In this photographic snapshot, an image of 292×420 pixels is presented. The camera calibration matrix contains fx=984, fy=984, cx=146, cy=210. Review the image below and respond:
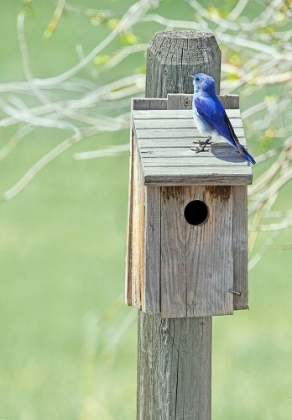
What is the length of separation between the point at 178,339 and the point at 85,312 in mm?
5573

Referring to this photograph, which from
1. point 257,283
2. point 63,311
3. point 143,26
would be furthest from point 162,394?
point 143,26

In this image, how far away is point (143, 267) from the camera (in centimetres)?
321

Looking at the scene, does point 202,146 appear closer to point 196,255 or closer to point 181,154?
point 181,154

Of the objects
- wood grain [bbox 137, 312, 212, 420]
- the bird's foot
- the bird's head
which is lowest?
wood grain [bbox 137, 312, 212, 420]

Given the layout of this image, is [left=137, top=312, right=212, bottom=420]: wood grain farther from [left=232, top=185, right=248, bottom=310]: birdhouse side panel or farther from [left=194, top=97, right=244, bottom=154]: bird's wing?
[left=194, top=97, right=244, bottom=154]: bird's wing

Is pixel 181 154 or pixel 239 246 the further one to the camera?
pixel 239 246

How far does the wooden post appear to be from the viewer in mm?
3322

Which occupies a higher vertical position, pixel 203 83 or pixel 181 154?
pixel 203 83

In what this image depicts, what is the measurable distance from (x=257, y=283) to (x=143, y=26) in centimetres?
755

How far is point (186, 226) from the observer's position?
10.6ft

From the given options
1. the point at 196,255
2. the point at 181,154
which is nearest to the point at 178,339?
the point at 196,255

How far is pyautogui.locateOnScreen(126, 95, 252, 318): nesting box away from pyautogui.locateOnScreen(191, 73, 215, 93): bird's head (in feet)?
0.45

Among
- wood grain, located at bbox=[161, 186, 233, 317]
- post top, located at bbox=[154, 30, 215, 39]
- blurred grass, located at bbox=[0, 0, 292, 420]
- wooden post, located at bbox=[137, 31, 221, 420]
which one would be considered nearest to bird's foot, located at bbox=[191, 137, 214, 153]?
wood grain, located at bbox=[161, 186, 233, 317]

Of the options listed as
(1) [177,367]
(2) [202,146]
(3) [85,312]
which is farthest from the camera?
(3) [85,312]
